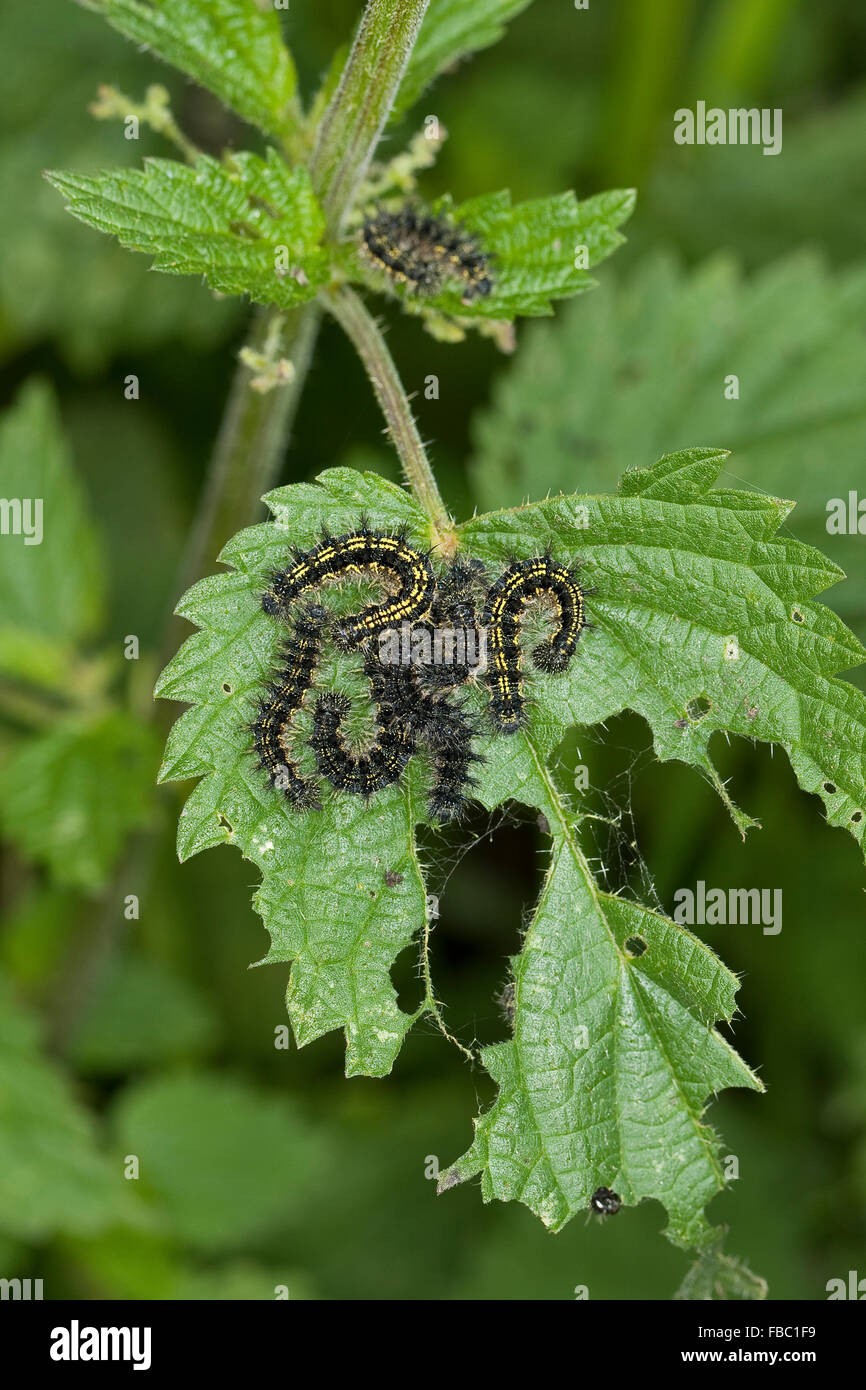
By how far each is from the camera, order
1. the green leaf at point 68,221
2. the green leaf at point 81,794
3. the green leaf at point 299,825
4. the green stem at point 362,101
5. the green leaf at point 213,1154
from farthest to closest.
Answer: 1. the green leaf at point 68,221
2. the green leaf at point 213,1154
3. the green leaf at point 81,794
4. the green leaf at point 299,825
5. the green stem at point 362,101

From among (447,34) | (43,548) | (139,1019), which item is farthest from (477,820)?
(447,34)

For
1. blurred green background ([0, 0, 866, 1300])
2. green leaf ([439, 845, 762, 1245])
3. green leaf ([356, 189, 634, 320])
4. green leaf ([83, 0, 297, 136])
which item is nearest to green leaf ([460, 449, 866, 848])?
green leaf ([439, 845, 762, 1245])

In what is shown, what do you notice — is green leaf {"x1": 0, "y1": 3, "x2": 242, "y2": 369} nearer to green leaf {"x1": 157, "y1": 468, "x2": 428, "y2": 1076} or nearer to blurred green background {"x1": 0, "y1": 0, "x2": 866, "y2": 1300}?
blurred green background {"x1": 0, "y1": 0, "x2": 866, "y2": 1300}

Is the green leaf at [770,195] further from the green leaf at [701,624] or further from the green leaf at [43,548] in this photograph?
the green leaf at [701,624]

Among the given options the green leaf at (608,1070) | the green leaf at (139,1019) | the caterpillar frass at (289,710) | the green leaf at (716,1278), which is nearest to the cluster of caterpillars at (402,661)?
the caterpillar frass at (289,710)

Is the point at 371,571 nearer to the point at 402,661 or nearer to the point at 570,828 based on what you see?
the point at 402,661

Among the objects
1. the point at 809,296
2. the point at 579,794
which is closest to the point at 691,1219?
the point at 579,794

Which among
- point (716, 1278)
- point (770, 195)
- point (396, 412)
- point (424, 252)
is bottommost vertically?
point (716, 1278)
